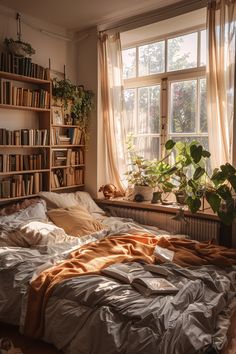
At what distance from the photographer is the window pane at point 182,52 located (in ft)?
12.7

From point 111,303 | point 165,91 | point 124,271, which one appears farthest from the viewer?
point 165,91

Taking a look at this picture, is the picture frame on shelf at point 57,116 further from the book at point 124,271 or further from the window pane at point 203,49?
the book at point 124,271

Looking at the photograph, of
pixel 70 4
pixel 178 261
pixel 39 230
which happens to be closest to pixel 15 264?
pixel 39 230

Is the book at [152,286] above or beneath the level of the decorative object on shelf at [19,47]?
beneath

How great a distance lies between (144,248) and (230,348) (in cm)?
103

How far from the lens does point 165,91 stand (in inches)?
162

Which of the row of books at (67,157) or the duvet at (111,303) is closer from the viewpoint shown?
the duvet at (111,303)

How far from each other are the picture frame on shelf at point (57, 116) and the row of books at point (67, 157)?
351 millimetres

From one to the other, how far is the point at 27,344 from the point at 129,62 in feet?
11.7

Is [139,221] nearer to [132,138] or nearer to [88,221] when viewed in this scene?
[88,221]

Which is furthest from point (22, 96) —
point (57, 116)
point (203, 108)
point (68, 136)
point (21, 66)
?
point (203, 108)

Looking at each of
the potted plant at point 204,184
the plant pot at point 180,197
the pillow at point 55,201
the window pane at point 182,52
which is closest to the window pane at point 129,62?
the window pane at point 182,52

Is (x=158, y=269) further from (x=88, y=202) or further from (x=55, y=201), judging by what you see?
(x=88, y=202)

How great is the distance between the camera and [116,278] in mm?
2229
